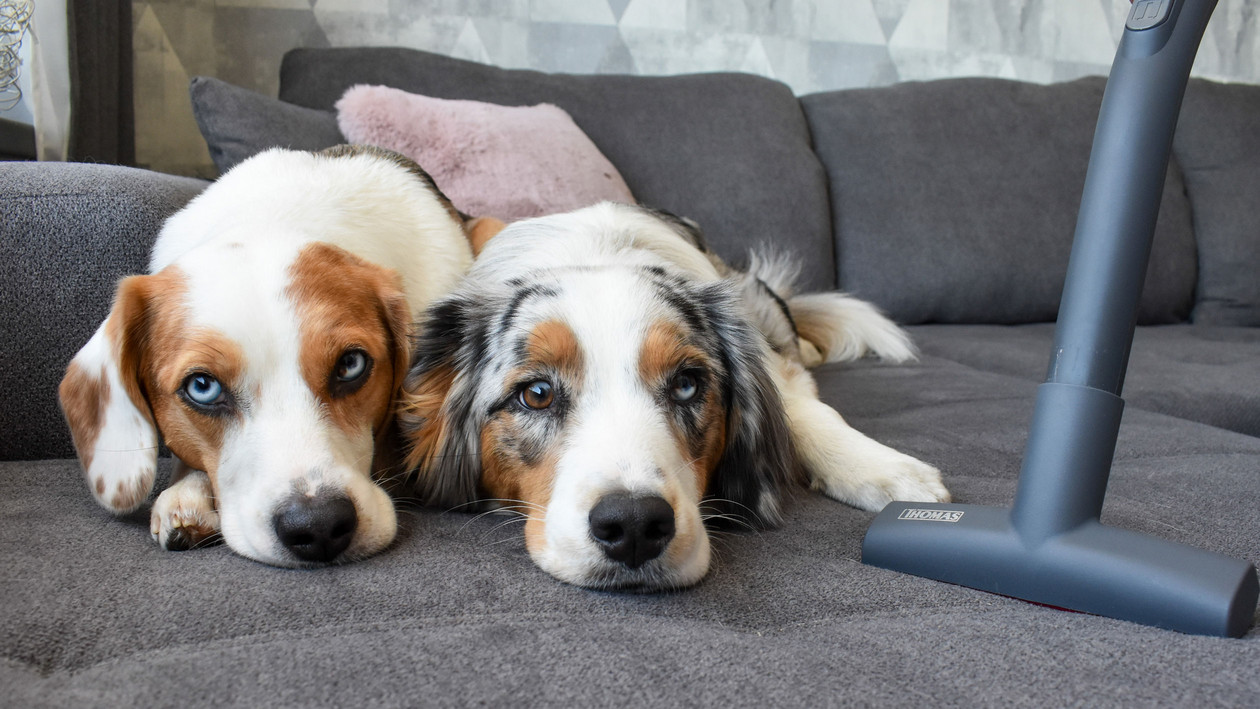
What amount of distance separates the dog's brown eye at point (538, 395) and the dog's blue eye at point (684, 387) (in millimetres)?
194

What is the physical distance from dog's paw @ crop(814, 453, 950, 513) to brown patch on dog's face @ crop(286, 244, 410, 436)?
82 centimetres

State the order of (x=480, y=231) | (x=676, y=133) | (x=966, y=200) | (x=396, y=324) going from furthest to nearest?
(x=966, y=200) < (x=676, y=133) < (x=480, y=231) < (x=396, y=324)

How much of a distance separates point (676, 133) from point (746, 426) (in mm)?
1972

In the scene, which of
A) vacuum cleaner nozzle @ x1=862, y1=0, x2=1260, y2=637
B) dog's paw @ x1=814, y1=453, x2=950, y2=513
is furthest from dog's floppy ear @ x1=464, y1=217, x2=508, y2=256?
vacuum cleaner nozzle @ x1=862, y1=0, x2=1260, y2=637

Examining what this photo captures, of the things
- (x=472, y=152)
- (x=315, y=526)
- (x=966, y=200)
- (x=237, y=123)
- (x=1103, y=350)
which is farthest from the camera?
(x=966, y=200)

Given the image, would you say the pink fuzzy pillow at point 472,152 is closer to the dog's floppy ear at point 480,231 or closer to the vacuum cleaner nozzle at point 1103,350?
the dog's floppy ear at point 480,231

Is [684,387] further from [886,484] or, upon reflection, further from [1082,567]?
[1082,567]

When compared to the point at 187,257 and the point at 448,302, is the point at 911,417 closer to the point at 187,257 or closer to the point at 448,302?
the point at 448,302

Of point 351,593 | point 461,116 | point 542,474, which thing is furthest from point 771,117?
point 351,593

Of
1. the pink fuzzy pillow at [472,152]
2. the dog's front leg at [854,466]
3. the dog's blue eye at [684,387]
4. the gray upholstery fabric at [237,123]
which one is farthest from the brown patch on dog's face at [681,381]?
the gray upholstery fabric at [237,123]

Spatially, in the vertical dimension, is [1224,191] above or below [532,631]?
above

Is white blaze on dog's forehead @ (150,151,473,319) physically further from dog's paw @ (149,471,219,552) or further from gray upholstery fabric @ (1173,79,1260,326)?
gray upholstery fabric @ (1173,79,1260,326)

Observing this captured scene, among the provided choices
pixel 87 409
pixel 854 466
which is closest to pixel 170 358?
pixel 87 409

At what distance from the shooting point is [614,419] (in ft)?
4.15
